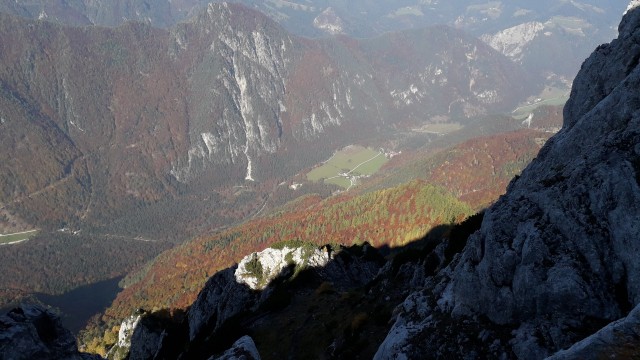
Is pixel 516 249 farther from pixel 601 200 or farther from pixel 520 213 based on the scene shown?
pixel 601 200

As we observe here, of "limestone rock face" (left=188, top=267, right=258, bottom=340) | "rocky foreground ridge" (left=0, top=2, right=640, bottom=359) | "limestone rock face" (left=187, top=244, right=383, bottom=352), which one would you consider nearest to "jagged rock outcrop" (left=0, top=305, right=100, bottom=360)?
"rocky foreground ridge" (left=0, top=2, right=640, bottom=359)

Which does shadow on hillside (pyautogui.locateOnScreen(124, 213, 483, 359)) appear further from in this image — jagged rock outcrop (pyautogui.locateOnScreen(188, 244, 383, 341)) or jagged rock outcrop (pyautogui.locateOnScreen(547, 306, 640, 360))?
jagged rock outcrop (pyautogui.locateOnScreen(547, 306, 640, 360))

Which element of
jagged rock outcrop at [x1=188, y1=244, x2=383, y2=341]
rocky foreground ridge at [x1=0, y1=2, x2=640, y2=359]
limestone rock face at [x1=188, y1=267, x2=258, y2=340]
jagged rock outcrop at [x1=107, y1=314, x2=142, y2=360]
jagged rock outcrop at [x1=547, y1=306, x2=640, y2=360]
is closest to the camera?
jagged rock outcrop at [x1=547, y1=306, x2=640, y2=360]

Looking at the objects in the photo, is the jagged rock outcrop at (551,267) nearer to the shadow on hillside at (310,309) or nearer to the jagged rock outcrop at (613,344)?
the jagged rock outcrop at (613,344)

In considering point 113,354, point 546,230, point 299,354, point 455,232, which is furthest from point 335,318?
point 113,354

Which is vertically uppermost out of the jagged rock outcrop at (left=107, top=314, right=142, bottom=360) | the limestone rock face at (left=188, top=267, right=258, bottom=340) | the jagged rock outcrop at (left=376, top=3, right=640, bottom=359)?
the jagged rock outcrop at (left=376, top=3, right=640, bottom=359)
